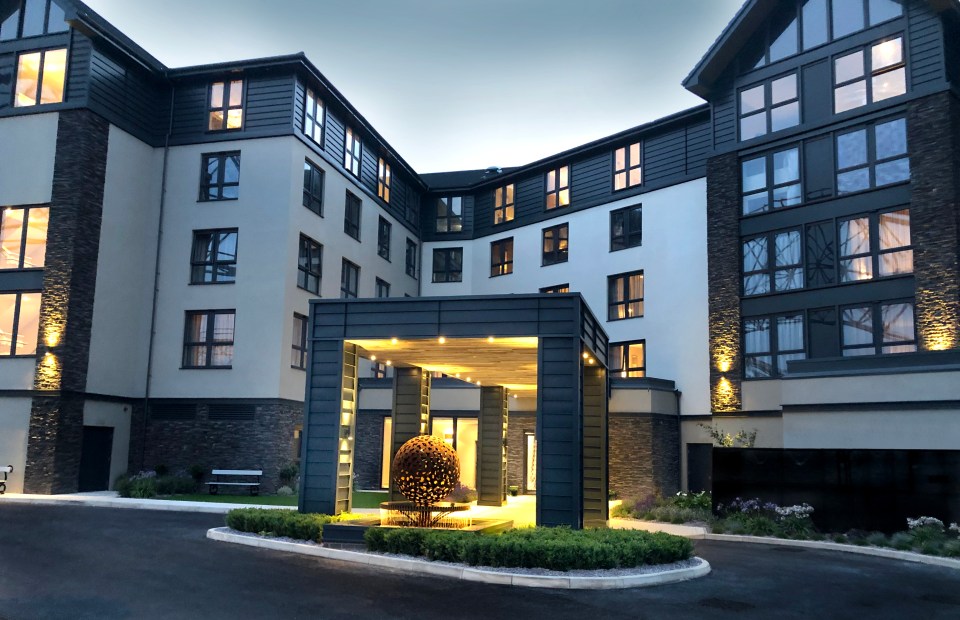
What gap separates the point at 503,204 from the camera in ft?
131

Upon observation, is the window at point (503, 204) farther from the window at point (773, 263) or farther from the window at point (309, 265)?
the window at point (773, 263)

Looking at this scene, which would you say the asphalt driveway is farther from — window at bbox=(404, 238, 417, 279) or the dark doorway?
window at bbox=(404, 238, 417, 279)

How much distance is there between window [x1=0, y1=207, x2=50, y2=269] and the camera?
27.4 m

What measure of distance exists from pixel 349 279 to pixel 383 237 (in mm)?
4094

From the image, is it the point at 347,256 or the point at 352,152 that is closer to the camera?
the point at 347,256

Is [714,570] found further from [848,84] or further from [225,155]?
[225,155]

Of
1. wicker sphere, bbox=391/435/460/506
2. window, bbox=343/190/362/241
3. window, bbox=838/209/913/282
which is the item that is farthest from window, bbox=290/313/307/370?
window, bbox=838/209/913/282

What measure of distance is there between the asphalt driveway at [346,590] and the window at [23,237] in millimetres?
13883

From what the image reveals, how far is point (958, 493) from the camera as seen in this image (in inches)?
724

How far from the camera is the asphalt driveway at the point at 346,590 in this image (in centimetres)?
1038

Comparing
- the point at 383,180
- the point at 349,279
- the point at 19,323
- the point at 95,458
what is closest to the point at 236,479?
the point at 95,458

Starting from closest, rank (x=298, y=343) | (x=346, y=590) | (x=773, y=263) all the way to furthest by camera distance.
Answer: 1. (x=346, y=590)
2. (x=773, y=263)
3. (x=298, y=343)

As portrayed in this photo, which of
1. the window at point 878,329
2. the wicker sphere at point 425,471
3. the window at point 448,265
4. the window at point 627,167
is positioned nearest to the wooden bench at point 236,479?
the wicker sphere at point 425,471

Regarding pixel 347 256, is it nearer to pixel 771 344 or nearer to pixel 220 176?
pixel 220 176
